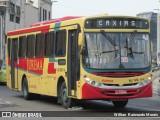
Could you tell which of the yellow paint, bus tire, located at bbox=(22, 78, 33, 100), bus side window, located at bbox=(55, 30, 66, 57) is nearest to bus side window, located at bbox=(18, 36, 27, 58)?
the yellow paint

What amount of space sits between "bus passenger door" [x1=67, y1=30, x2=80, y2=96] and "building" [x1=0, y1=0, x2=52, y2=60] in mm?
42499

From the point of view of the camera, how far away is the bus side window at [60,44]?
17625mm

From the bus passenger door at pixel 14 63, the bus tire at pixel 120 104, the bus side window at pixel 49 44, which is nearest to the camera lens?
the bus tire at pixel 120 104

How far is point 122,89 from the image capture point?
1591 centimetres

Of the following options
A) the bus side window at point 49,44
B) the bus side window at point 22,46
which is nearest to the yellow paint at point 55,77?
the bus side window at point 49,44

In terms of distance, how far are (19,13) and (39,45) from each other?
157 feet

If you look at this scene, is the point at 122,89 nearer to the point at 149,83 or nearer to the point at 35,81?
the point at 149,83

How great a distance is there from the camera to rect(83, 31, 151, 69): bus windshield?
15.9m

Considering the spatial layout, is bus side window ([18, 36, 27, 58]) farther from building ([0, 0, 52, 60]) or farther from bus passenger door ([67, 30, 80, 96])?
building ([0, 0, 52, 60])

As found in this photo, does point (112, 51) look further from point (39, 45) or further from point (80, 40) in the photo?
point (39, 45)

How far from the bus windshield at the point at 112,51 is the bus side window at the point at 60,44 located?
1733 mm

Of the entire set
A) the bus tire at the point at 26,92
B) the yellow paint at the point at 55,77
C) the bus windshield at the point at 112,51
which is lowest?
the bus tire at the point at 26,92

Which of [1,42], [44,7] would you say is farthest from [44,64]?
[44,7]

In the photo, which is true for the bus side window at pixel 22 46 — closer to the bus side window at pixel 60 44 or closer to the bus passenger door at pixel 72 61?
the bus side window at pixel 60 44
